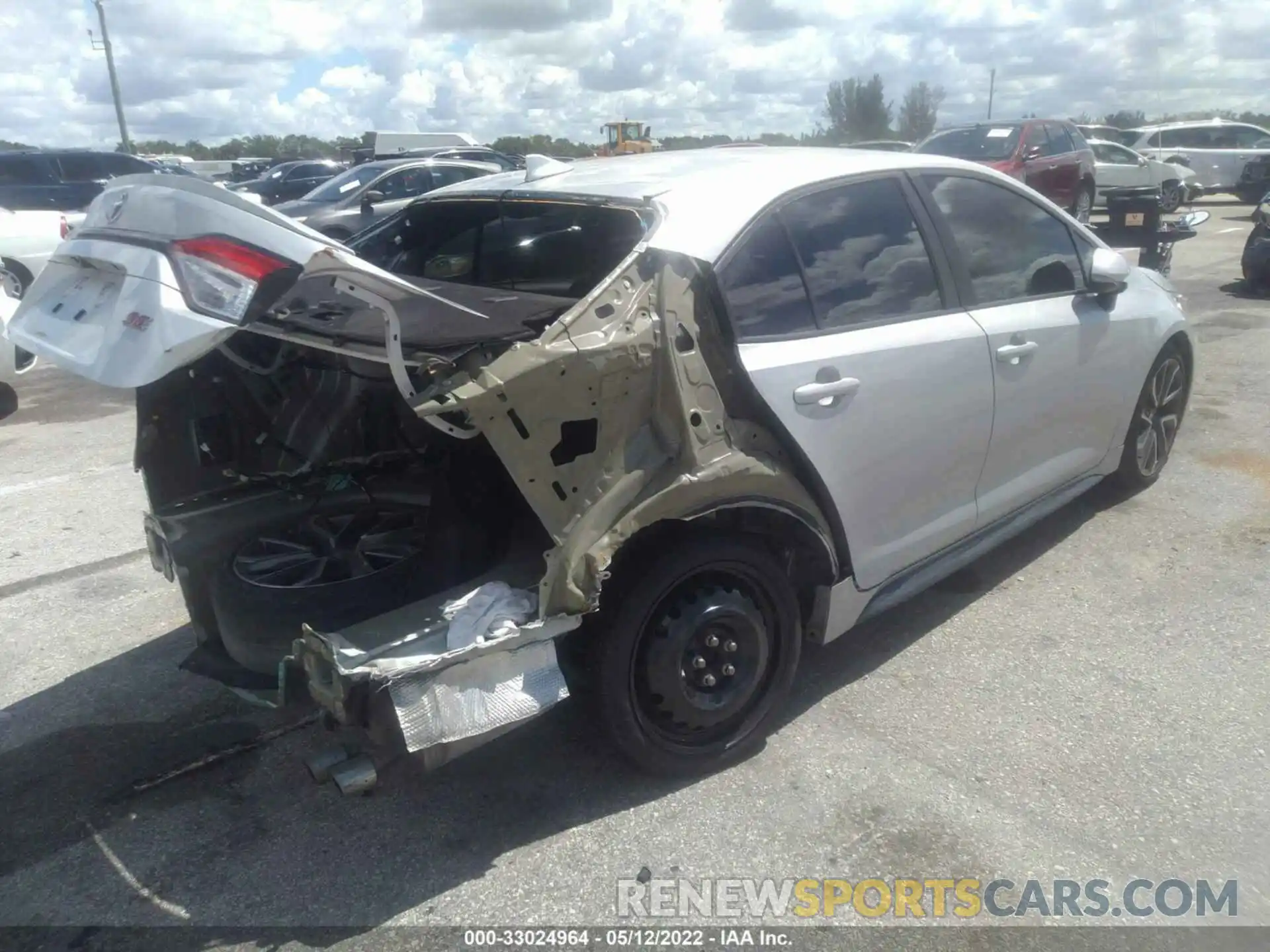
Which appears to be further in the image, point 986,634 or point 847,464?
point 986,634

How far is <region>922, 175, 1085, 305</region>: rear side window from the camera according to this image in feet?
12.7

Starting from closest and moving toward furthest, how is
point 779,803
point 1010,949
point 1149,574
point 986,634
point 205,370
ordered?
point 1010,949 < point 779,803 < point 205,370 < point 986,634 < point 1149,574

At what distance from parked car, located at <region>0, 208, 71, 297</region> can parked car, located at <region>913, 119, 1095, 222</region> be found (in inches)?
432

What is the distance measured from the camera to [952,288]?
A: 12.3 ft

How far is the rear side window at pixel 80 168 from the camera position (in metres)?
15.3

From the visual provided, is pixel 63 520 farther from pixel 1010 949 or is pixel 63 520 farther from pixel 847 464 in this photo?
pixel 1010 949

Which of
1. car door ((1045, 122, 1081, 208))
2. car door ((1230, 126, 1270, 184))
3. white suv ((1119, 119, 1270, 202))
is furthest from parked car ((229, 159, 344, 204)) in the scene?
car door ((1230, 126, 1270, 184))

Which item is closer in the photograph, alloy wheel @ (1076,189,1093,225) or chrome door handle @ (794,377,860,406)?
chrome door handle @ (794,377,860,406)

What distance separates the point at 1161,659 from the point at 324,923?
299 cm

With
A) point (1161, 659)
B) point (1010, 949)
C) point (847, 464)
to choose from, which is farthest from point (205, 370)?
point (1161, 659)

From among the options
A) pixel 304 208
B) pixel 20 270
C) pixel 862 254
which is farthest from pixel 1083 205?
pixel 862 254

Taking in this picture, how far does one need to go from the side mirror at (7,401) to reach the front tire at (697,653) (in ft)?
22.3

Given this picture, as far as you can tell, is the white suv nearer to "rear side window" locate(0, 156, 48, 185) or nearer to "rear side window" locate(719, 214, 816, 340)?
"rear side window" locate(0, 156, 48, 185)

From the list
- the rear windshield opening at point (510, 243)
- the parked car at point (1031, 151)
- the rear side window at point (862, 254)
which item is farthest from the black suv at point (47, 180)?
the rear side window at point (862, 254)
